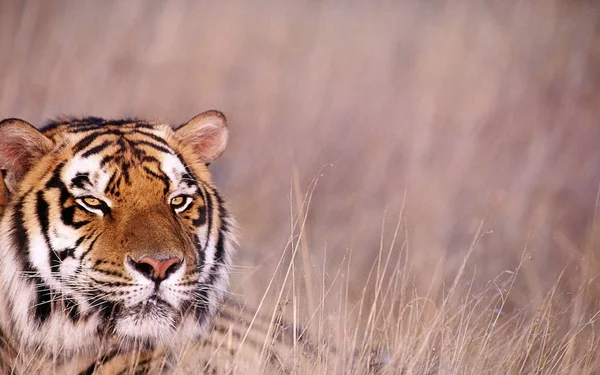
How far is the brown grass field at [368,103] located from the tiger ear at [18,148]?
6.35 feet

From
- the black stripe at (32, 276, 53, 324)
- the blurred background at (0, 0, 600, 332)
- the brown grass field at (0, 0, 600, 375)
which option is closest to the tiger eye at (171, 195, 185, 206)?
the black stripe at (32, 276, 53, 324)

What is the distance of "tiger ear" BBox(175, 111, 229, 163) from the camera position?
144 inches

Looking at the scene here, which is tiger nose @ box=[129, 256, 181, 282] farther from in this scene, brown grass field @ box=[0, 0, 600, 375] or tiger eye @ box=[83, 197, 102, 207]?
brown grass field @ box=[0, 0, 600, 375]

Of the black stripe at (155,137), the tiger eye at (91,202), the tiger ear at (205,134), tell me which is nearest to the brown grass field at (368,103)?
the tiger ear at (205,134)

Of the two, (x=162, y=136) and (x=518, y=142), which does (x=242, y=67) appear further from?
(x=162, y=136)

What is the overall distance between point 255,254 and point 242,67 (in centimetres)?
169

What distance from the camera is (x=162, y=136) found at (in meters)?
3.61

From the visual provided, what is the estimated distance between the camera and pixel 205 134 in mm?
3734

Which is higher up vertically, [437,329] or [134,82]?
[134,82]

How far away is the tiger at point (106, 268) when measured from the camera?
3148 millimetres

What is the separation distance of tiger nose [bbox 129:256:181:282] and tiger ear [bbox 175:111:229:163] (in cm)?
73

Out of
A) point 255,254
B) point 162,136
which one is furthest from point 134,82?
point 162,136

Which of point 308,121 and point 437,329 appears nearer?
point 437,329

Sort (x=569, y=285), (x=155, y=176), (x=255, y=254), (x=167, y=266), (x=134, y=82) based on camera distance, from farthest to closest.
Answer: (x=134, y=82) → (x=255, y=254) → (x=569, y=285) → (x=155, y=176) → (x=167, y=266)
